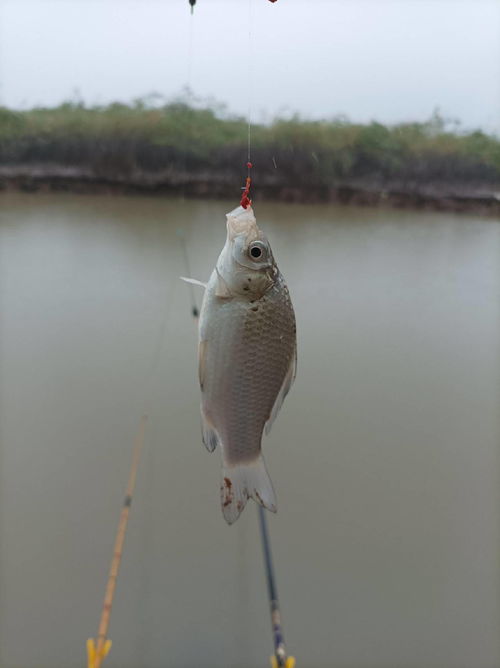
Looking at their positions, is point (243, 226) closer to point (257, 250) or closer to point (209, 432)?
point (257, 250)

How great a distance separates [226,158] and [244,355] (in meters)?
1.30

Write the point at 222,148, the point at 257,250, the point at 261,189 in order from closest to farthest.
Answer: the point at 257,250, the point at 222,148, the point at 261,189

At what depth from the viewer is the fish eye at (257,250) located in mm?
429

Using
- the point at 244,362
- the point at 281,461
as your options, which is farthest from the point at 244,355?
the point at 281,461

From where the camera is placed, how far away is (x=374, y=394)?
5.55 ft

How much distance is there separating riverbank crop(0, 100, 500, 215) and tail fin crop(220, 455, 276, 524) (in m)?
1.27

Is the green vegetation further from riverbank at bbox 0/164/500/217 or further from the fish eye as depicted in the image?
the fish eye

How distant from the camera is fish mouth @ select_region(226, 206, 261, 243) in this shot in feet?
1.41

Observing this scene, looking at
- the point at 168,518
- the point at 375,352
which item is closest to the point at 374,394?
the point at 375,352

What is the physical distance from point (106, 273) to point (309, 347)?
3.38 feet

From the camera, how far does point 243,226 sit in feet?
1.41

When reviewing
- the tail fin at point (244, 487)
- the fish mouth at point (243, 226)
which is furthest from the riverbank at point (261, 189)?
the tail fin at point (244, 487)

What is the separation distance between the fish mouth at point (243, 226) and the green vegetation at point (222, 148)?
1060mm

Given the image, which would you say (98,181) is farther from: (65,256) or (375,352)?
(375,352)
